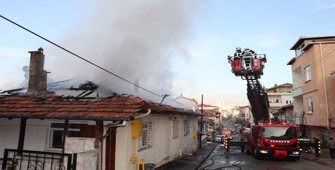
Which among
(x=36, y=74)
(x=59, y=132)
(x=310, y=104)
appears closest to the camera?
(x=59, y=132)

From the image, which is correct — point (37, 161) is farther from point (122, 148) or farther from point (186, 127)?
point (186, 127)

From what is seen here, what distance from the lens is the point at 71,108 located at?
7.48 meters

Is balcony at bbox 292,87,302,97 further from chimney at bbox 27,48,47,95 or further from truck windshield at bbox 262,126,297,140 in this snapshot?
chimney at bbox 27,48,47,95

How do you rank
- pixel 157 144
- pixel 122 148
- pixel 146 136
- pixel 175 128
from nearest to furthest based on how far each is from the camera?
pixel 122 148 < pixel 146 136 < pixel 157 144 < pixel 175 128

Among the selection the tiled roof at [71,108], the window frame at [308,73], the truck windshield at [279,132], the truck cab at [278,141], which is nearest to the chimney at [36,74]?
the tiled roof at [71,108]

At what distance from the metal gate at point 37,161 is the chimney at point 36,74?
357 cm

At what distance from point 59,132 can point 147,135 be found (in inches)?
144

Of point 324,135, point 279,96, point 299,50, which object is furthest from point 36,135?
point 279,96

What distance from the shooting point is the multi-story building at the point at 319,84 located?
17938mm

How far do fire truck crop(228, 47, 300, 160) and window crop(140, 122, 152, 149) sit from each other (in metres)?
7.32

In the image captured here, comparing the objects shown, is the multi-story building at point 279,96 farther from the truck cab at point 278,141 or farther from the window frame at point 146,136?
the window frame at point 146,136

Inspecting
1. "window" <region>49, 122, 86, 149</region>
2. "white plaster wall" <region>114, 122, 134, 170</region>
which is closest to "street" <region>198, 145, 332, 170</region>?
"white plaster wall" <region>114, 122, 134, 170</region>

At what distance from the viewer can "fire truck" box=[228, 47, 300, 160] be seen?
1311cm

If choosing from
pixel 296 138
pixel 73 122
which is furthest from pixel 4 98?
pixel 296 138
